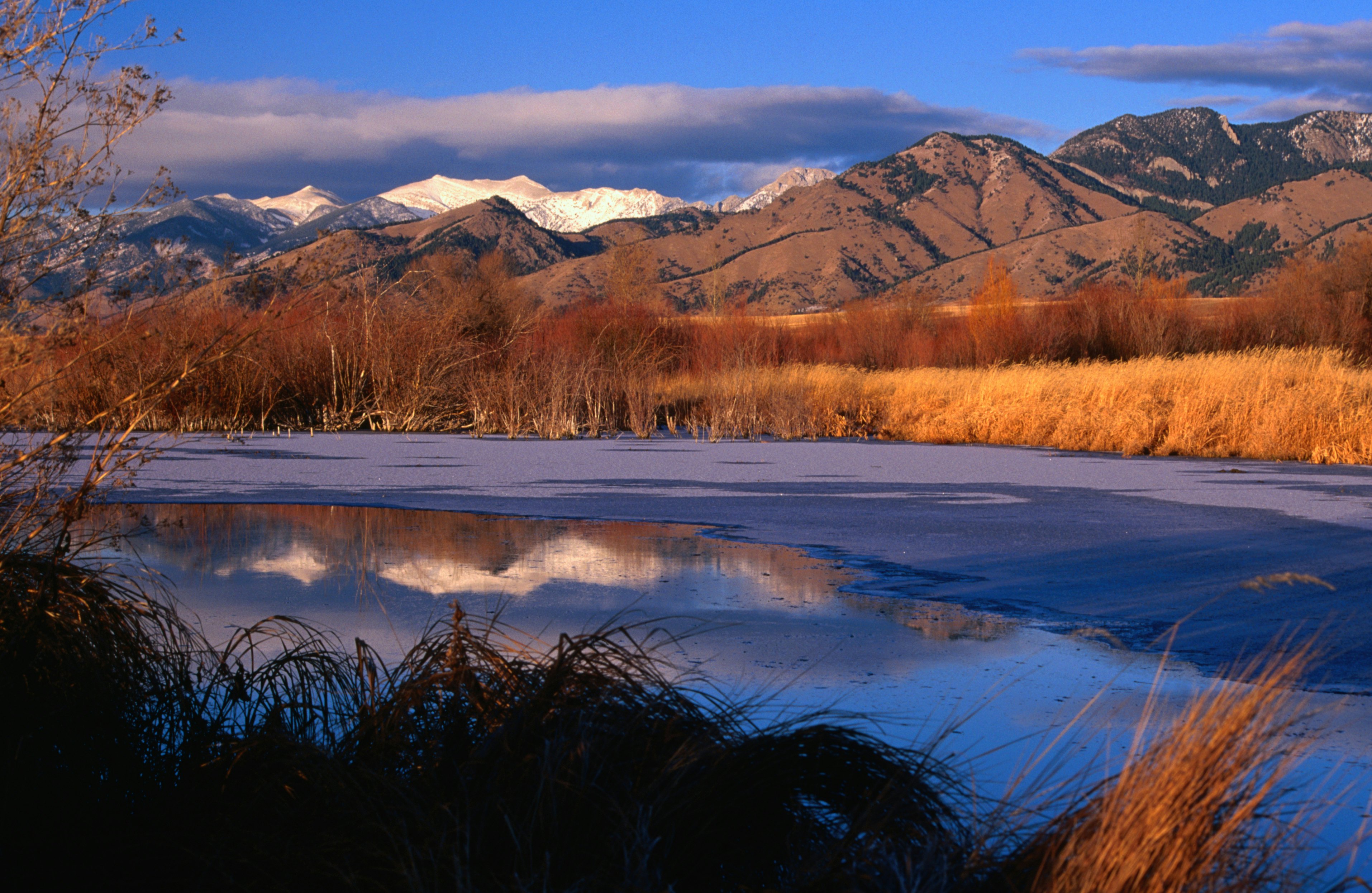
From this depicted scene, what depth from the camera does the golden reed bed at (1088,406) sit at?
14.9 meters

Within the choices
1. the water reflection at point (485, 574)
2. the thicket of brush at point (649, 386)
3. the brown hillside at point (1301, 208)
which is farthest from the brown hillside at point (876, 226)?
the water reflection at point (485, 574)

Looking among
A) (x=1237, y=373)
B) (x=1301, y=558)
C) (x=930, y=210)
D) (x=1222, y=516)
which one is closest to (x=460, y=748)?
(x=1301, y=558)

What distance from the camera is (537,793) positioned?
2.53 m

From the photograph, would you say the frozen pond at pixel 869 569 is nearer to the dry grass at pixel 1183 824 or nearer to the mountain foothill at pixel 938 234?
the dry grass at pixel 1183 824

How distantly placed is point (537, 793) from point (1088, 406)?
15979 millimetres

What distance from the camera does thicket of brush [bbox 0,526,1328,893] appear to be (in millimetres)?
2338

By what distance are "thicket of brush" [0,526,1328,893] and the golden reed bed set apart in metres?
12.9

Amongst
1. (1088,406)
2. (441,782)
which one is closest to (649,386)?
(1088,406)

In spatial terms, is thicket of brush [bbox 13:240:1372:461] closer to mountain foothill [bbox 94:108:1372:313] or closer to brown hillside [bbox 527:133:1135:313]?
mountain foothill [bbox 94:108:1372:313]

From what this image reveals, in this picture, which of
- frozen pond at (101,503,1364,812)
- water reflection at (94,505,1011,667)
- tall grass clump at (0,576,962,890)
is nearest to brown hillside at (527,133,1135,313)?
water reflection at (94,505,1011,667)

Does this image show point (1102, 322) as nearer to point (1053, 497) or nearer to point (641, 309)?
point (641, 309)

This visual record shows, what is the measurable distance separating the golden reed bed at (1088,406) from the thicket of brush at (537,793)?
12916 mm

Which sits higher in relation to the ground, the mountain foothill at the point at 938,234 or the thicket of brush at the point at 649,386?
the mountain foothill at the point at 938,234

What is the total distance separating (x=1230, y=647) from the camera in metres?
4.93
